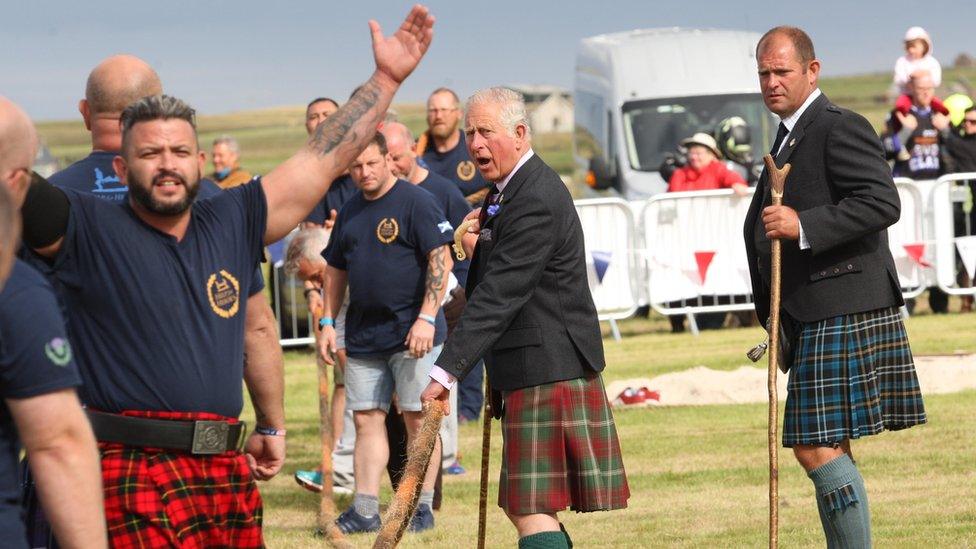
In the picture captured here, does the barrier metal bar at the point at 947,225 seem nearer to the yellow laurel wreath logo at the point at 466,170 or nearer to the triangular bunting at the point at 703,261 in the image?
the triangular bunting at the point at 703,261

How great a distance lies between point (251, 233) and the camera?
4.49 m

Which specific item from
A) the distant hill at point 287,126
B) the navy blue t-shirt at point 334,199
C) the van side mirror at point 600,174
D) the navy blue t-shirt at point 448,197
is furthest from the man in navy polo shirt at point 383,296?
the distant hill at point 287,126

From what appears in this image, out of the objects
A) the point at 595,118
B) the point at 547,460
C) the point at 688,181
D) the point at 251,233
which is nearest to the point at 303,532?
the point at 547,460

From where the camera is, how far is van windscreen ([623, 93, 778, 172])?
17.8 m

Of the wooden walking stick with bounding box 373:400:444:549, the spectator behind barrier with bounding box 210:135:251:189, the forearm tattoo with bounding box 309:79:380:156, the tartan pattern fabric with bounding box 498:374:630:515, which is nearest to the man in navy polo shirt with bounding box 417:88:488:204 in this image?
the spectator behind barrier with bounding box 210:135:251:189

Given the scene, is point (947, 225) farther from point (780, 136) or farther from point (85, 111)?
point (85, 111)

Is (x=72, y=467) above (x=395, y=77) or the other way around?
the other way around

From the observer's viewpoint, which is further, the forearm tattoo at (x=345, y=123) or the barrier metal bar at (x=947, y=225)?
the barrier metal bar at (x=947, y=225)

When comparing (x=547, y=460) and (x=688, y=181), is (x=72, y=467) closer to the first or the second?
(x=547, y=460)

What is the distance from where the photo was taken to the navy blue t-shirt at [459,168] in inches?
424

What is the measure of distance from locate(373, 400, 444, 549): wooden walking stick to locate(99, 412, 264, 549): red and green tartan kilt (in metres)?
0.88

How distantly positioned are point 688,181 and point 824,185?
388 inches

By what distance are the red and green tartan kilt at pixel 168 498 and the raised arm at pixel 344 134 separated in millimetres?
650

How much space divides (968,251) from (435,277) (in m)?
9.25
